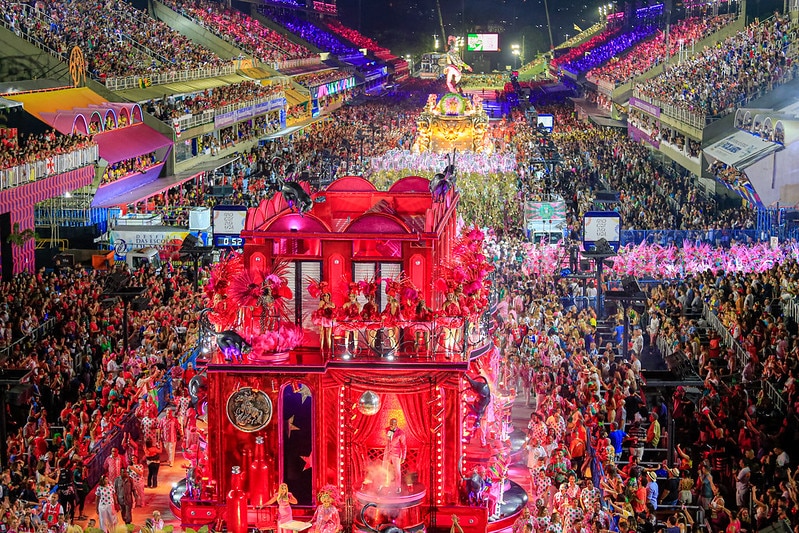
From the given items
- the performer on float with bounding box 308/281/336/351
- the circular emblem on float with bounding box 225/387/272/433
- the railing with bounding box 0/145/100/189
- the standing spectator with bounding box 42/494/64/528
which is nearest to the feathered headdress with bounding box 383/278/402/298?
the performer on float with bounding box 308/281/336/351

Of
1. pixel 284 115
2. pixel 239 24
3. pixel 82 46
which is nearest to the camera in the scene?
pixel 82 46

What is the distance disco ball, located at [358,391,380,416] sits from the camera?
17.0 meters

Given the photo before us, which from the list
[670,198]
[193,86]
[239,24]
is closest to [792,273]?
[670,198]

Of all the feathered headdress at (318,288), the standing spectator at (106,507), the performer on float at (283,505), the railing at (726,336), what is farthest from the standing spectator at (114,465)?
the railing at (726,336)

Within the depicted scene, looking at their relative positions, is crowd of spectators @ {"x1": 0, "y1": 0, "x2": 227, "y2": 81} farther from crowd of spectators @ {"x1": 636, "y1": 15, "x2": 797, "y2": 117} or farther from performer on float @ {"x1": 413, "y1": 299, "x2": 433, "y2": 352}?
performer on float @ {"x1": 413, "y1": 299, "x2": 433, "y2": 352}

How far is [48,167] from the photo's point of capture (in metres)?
38.2

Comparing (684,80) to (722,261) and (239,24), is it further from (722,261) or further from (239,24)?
(239,24)

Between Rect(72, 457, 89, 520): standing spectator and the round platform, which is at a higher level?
the round platform

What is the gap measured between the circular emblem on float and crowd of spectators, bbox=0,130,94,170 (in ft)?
66.8

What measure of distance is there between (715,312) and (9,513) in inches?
722

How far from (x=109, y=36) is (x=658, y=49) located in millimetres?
38821

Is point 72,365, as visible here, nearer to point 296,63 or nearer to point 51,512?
point 51,512

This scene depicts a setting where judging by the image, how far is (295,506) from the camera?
56.5 feet

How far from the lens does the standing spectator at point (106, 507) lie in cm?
1803
